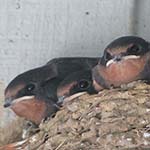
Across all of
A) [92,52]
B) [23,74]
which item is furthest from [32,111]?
[92,52]

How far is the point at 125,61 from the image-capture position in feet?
17.8

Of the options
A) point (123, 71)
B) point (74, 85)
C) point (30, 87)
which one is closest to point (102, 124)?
point (123, 71)

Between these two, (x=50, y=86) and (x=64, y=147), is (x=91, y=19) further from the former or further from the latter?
(x=64, y=147)

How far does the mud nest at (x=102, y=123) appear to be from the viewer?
→ 203 inches

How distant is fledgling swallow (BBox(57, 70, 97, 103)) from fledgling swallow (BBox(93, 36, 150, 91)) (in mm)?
135

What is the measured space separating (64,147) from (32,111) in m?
0.56

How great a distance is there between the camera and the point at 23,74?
579cm

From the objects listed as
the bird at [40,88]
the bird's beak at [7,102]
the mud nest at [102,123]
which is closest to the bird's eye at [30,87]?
the bird at [40,88]

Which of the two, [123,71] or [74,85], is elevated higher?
[123,71]

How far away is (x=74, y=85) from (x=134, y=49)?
1.51ft

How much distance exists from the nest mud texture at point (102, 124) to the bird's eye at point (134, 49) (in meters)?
0.19

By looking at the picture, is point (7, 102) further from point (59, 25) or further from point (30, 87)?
point (59, 25)

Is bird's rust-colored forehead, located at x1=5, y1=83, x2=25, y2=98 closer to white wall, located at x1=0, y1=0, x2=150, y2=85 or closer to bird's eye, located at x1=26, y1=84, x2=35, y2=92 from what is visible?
bird's eye, located at x1=26, y1=84, x2=35, y2=92

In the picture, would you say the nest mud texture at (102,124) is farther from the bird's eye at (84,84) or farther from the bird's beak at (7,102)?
the bird's beak at (7,102)
